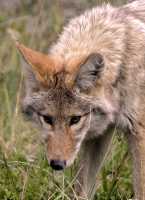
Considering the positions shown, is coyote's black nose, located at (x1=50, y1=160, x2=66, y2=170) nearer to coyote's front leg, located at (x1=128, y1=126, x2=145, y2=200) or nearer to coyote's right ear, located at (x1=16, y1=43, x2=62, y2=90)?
coyote's right ear, located at (x1=16, y1=43, x2=62, y2=90)

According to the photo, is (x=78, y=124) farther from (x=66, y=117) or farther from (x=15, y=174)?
(x=15, y=174)

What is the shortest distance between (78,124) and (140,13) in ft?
4.93

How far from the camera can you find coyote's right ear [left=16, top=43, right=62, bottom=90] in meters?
6.61

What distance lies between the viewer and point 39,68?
6.66 metres

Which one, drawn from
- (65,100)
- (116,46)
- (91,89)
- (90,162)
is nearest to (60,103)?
(65,100)

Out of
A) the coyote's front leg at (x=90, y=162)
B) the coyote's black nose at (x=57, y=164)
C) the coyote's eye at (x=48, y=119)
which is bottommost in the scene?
the coyote's front leg at (x=90, y=162)

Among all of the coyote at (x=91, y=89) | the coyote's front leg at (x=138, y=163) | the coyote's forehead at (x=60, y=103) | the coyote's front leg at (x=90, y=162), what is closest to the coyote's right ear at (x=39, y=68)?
the coyote at (x=91, y=89)

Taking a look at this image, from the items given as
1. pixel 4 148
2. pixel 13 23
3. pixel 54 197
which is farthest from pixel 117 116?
pixel 13 23

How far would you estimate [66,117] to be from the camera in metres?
6.57

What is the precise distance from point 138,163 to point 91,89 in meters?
0.91

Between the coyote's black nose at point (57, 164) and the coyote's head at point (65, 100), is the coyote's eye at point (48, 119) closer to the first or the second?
the coyote's head at point (65, 100)

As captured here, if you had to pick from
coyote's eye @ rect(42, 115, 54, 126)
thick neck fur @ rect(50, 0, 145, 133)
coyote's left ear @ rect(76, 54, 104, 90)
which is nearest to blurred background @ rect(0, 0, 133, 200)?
coyote's eye @ rect(42, 115, 54, 126)

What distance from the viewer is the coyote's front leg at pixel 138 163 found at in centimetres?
715

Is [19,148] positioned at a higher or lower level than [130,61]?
lower
